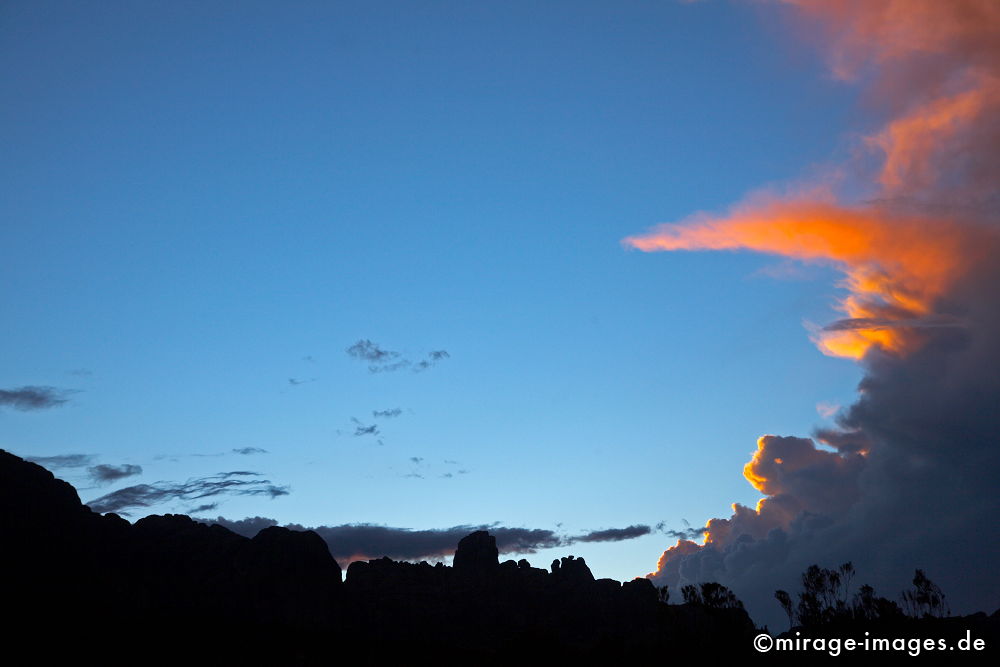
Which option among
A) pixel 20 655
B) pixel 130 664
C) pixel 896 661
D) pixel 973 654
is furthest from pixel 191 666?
pixel 973 654

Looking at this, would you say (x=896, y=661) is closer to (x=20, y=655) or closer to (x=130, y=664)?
(x=130, y=664)

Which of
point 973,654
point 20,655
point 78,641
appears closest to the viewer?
point 973,654

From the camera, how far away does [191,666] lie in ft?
649

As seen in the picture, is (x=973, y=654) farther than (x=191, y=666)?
No

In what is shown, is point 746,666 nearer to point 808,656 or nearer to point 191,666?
point 808,656

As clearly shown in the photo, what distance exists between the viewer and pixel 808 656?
186750 mm

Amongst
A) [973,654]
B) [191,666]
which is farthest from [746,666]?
[191,666]

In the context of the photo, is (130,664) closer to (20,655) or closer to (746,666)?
(20,655)

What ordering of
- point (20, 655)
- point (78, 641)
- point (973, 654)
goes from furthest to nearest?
point (78, 641)
point (20, 655)
point (973, 654)

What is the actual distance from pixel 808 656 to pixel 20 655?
602 feet

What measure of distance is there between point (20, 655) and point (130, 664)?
23.4 m

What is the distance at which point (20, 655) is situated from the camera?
178 m

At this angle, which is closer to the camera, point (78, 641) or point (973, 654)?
point (973, 654)

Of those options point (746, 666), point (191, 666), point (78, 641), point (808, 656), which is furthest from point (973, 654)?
→ point (78, 641)
